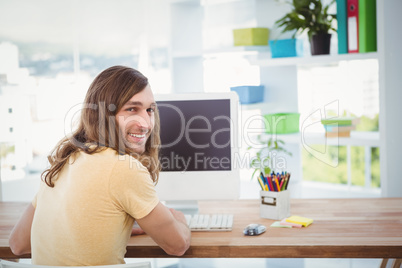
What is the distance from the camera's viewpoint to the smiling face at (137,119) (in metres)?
1.61

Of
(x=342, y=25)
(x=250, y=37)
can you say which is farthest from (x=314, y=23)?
(x=250, y=37)

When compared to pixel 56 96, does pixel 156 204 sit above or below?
below

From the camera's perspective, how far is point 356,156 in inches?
163

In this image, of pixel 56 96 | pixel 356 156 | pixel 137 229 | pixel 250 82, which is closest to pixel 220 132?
pixel 137 229

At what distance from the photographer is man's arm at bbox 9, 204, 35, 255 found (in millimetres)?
1688

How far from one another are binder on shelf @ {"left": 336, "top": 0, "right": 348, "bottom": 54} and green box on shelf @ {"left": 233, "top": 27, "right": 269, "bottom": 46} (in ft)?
2.00

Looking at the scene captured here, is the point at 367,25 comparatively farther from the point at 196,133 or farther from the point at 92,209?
the point at 92,209

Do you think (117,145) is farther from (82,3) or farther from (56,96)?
(82,3)

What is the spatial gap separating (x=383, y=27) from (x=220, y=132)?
122 centimetres

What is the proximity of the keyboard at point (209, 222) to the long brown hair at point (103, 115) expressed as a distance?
44cm

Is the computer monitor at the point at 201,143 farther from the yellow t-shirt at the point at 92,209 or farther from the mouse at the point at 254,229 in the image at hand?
the yellow t-shirt at the point at 92,209

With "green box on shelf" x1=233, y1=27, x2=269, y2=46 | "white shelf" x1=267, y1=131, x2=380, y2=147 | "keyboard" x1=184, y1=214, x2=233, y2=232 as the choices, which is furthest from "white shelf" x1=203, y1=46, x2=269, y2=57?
"keyboard" x1=184, y1=214, x2=233, y2=232

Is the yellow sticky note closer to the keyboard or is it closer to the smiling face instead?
the keyboard

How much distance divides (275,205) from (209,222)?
264mm
